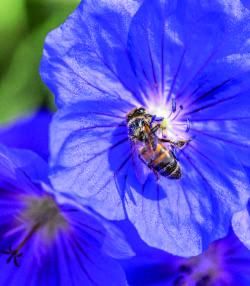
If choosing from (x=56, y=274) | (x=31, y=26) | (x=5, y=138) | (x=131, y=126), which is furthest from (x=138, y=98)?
(x=31, y=26)

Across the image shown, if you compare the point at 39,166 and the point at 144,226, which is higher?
the point at 39,166

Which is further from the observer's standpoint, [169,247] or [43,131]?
[43,131]

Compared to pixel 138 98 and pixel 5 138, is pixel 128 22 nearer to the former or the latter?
pixel 138 98

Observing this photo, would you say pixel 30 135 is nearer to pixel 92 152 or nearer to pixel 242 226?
pixel 92 152

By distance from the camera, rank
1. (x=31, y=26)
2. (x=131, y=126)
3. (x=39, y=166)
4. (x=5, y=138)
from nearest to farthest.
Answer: (x=39, y=166) → (x=131, y=126) → (x=5, y=138) → (x=31, y=26)

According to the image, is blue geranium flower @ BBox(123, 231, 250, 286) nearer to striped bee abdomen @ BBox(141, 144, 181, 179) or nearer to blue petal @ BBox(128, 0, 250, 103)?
striped bee abdomen @ BBox(141, 144, 181, 179)

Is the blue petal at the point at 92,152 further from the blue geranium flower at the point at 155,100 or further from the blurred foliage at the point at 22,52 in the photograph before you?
the blurred foliage at the point at 22,52

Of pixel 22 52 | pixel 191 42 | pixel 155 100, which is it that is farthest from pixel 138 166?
pixel 22 52
